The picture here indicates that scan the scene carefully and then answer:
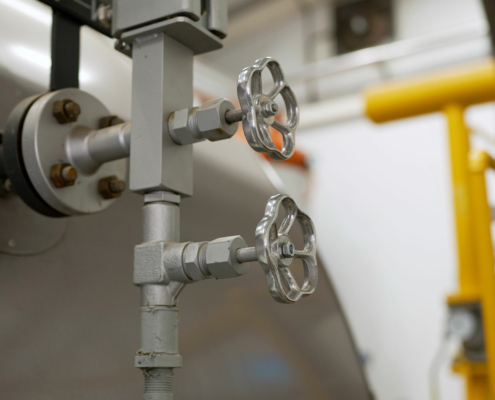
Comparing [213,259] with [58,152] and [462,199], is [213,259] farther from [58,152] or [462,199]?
[462,199]

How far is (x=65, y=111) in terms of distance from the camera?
377 mm

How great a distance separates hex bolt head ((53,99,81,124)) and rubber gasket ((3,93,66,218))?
2 cm

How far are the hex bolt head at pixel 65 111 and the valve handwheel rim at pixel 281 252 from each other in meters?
0.17

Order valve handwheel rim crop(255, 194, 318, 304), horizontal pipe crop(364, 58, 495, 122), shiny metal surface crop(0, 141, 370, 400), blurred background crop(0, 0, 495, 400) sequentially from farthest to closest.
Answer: blurred background crop(0, 0, 495, 400), horizontal pipe crop(364, 58, 495, 122), shiny metal surface crop(0, 141, 370, 400), valve handwheel rim crop(255, 194, 318, 304)

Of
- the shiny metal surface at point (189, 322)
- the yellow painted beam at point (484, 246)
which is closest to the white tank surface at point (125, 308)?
the shiny metal surface at point (189, 322)

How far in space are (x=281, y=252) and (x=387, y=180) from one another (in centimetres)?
218

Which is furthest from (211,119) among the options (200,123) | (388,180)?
(388,180)

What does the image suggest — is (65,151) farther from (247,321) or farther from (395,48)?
(395,48)

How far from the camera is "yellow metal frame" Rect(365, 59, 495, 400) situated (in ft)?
3.14

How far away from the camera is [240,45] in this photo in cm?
323

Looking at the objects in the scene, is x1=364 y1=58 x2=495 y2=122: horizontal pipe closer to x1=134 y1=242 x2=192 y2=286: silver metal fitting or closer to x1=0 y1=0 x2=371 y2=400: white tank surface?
x1=0 y1=0 x2=371 y2=400: white tank surface

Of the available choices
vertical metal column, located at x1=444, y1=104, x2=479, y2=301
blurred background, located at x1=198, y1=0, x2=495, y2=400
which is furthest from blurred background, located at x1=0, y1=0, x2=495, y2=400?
vertical metal column, located at x1=444, y1=104, x2=479, y2=301

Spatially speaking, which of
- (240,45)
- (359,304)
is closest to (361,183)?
(359,304)

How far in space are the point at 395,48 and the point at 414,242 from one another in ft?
2.98
